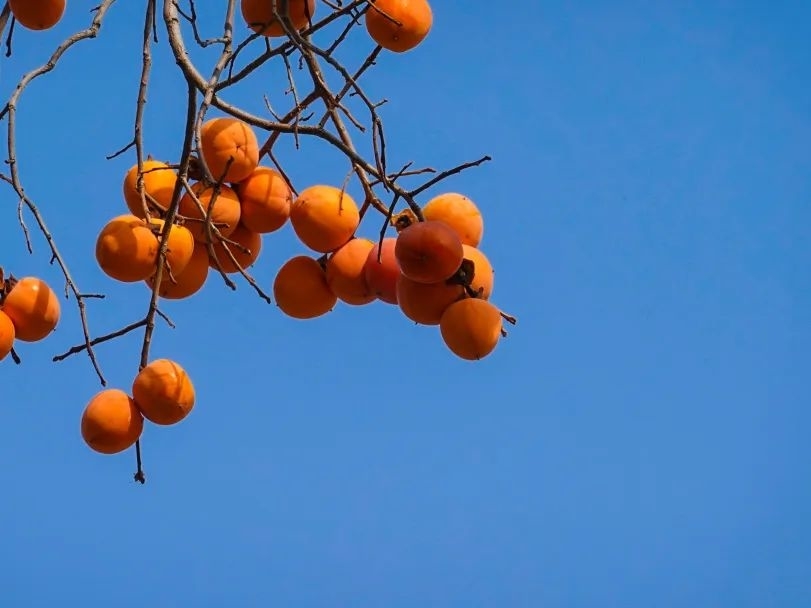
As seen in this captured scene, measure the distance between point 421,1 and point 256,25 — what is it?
38cm

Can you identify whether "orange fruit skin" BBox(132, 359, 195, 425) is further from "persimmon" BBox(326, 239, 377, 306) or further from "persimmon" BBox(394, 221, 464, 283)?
"persimmon" BBox(394, 221, 464, 283)

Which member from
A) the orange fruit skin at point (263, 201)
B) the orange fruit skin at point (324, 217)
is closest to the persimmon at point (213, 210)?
the orange fruit skin at point (263, 201)

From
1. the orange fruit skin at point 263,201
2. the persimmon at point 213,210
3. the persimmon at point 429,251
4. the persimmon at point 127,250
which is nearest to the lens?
the persimmon at point 429,251

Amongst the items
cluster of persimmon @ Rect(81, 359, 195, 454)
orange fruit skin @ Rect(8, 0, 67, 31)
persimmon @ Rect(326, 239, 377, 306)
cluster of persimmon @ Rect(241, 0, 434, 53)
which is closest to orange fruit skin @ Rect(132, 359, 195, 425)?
cluster of persimmon @ Rect(81, 359, 195, 454)

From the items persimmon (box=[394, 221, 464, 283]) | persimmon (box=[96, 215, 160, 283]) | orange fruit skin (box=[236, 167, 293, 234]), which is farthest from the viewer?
orange fruit skin (box=[236, 167, 293, 234])

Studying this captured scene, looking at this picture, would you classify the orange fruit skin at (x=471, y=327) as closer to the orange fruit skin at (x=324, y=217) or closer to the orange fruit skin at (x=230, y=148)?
the orange fruit skin at (x=324, y=217)

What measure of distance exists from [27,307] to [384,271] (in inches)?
31.6

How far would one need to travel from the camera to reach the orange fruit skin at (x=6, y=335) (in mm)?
2266

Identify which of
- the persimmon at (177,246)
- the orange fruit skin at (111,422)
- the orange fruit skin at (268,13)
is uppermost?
the orange fruit skin at (268,13)

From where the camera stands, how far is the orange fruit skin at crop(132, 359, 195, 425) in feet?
7.03

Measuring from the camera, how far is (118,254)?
2.10 meters

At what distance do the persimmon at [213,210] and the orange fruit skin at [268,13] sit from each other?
1.24 ft

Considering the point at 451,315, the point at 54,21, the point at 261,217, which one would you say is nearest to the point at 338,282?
the point at 261,217

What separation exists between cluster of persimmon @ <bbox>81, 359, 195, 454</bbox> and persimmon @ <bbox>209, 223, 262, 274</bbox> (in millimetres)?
269
